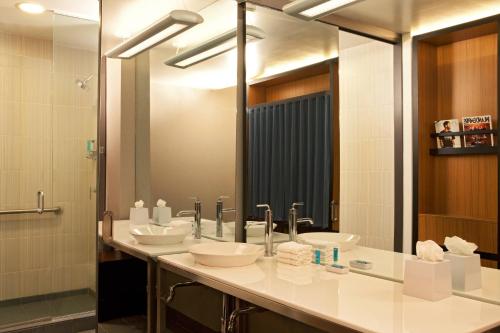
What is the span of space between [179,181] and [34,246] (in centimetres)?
151

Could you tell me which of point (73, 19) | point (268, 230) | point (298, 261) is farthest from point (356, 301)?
point (73, 19)

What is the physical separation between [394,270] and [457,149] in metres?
0.61

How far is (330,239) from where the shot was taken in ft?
7.47

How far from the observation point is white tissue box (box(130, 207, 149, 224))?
2.83m

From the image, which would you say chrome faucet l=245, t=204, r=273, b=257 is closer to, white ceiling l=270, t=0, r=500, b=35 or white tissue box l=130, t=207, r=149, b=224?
white tissue box l=130, t=207, r=149, b=224

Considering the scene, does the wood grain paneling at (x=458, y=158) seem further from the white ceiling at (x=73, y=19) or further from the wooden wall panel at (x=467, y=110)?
the white ceiling at (x=73, y=19)

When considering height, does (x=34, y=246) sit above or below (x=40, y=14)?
below

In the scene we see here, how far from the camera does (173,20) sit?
7.99ft

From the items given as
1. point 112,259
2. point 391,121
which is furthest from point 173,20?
point 112,259

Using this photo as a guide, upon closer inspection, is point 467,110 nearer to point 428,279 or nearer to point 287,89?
point 428,279

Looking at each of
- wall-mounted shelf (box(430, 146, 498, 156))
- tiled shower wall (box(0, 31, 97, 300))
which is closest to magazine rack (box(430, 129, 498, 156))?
wall-mounted shelf (box(430, 146, 498, 156))

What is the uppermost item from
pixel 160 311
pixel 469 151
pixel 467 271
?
pixel 469 151

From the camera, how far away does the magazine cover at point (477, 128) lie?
167 centimetres

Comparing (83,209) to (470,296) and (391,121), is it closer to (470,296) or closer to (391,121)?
(391,121)
